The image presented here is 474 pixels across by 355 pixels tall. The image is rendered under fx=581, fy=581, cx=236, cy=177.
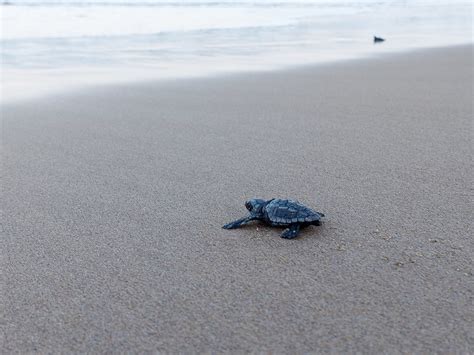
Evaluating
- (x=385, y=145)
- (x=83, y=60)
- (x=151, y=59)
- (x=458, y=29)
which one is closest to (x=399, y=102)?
(x=385, y=145)

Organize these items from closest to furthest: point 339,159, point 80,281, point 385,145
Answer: point 80,281 < point 339,159 < point 385,145

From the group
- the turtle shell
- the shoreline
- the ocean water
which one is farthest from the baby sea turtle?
the ocean water

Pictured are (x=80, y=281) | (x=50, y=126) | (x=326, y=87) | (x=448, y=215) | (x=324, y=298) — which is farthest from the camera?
(x=326, y=87)

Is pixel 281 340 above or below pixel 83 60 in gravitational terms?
below

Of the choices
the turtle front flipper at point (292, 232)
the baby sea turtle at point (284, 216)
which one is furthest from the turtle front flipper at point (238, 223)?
the turtle front flipper at point (292, 232)

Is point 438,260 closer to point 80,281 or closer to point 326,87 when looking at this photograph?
point 80,281

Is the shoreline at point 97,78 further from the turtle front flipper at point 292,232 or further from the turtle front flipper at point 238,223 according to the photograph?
the turtle front flipper at point 292,232

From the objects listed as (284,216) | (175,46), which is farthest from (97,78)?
(284,216)

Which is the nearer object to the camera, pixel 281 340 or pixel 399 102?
pixel 281 340

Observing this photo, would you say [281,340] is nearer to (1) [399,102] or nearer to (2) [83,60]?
(1) [399,102]
